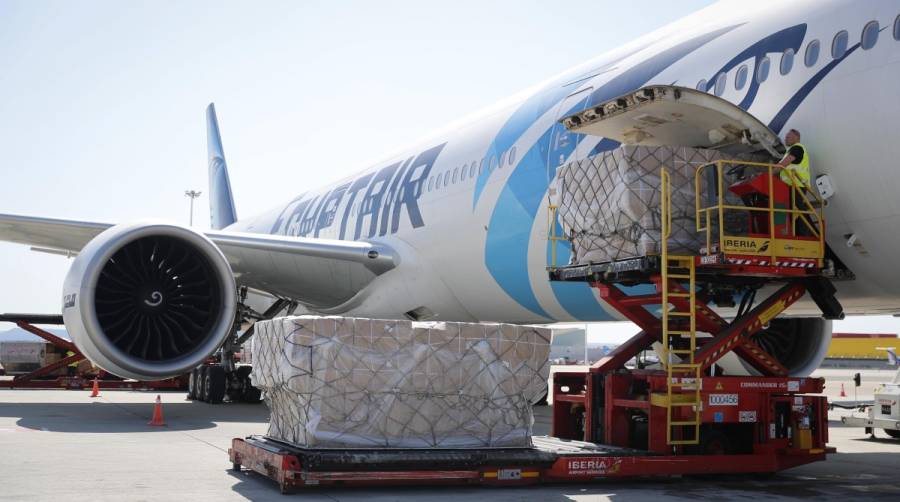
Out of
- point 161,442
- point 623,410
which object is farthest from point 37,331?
point 623,410

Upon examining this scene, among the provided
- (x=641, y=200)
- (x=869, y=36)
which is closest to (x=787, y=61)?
(x=869, y=36)

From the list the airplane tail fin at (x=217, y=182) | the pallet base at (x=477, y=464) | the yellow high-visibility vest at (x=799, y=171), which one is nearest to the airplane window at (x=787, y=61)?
the yellow high-visibility vest at (x=799, y=171)

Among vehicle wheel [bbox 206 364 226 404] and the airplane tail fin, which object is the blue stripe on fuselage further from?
the airplane tail fin

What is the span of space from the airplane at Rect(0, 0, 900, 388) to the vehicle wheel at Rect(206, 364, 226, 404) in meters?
1.48

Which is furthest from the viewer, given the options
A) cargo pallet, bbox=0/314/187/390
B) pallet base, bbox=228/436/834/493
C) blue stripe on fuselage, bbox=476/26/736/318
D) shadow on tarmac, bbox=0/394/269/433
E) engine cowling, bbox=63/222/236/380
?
cargo pallet, bbox=0/314/187/390

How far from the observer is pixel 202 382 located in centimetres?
1510

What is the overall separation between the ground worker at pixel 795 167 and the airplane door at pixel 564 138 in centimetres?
289

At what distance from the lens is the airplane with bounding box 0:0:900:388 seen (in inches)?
254

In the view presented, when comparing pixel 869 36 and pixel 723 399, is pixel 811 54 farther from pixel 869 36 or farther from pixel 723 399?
pixel 723 399

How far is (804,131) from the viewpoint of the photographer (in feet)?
21.8

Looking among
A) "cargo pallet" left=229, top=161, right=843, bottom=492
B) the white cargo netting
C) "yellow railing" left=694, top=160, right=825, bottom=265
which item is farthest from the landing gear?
"yellow railing" left=694, top=160, right=825, bottom=265

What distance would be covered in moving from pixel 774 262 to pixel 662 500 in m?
1.79

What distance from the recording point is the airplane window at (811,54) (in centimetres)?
666

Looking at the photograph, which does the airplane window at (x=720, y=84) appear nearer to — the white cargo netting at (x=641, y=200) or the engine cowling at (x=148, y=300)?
the white cargo netting at (x=641, y=200)
